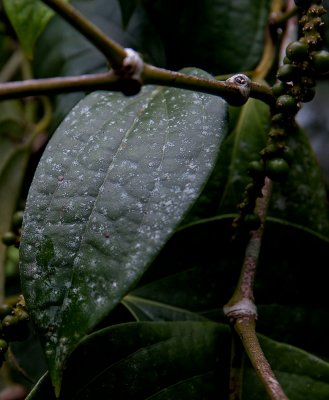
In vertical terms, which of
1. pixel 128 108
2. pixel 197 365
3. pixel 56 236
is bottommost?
pixel 197 365

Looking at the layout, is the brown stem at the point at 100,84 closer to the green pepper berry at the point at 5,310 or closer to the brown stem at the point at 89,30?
the brown stem at the point at 89,30

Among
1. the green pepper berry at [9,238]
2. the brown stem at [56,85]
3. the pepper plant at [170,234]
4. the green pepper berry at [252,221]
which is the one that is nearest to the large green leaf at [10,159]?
the pepper plant at [170,234]

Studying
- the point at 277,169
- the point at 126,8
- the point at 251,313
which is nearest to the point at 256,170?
the point at 277,169

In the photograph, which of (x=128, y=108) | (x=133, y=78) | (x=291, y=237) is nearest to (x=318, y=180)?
(x=291, y=237)

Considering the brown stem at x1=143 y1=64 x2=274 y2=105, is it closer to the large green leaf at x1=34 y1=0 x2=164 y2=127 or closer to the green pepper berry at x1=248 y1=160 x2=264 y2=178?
the green pepper berry at x1=248 y1=160 x2=264 y2=178

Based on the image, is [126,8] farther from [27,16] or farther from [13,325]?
[13,325]

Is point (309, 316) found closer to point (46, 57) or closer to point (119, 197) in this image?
point (119, 197)

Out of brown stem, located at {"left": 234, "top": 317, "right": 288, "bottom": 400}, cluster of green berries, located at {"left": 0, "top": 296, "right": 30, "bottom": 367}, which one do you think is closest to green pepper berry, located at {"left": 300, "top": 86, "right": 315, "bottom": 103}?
brown stem, located at {"left": 234, "top": 317, "right": 288, "bottom": 400}

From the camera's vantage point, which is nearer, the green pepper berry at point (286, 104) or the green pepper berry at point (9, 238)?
the green pepper berry at point (286, 104)
